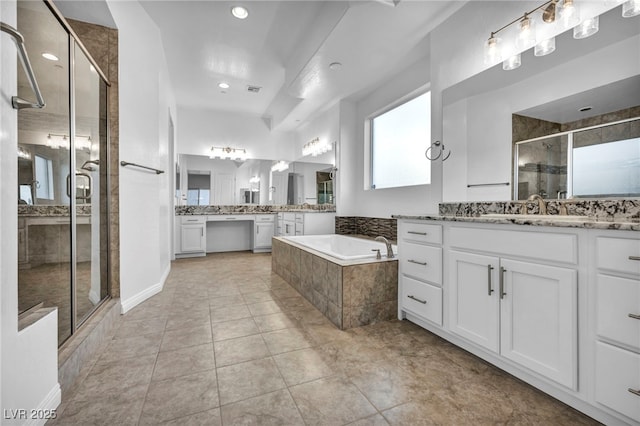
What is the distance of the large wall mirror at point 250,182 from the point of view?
5.03m

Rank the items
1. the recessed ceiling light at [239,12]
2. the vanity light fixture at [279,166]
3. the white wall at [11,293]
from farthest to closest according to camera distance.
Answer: the vanity light fixture at [279,166] → the recessed ceiling light at [239,12] → the white wall at [11,293]

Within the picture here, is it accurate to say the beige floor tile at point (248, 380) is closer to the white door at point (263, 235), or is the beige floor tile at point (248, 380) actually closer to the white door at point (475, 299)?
the white door at point (475, 299)

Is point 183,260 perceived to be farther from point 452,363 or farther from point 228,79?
point 452,363

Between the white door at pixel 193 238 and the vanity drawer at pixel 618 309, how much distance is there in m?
4.94

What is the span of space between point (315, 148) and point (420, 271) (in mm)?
3581

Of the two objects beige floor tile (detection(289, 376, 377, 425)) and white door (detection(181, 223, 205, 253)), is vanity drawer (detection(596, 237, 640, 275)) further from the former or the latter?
white door (detection(181, 223, 205, 253))

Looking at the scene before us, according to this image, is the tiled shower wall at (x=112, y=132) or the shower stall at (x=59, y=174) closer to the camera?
the shower stall at (x=59, y=174)

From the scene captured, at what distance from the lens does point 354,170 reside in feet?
14.6

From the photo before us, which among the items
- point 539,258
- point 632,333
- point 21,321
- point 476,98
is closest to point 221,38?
point 476,98

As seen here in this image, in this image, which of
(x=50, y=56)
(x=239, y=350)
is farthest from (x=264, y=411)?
(x=50, y=56)

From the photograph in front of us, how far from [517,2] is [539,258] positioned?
1777 millimetres

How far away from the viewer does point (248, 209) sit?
216 inches

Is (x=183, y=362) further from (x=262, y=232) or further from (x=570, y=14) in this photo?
(x=262, y=232)

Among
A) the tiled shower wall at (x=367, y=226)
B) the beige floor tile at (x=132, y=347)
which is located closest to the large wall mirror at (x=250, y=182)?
the tiled shower wall at (x=367, y=226)
